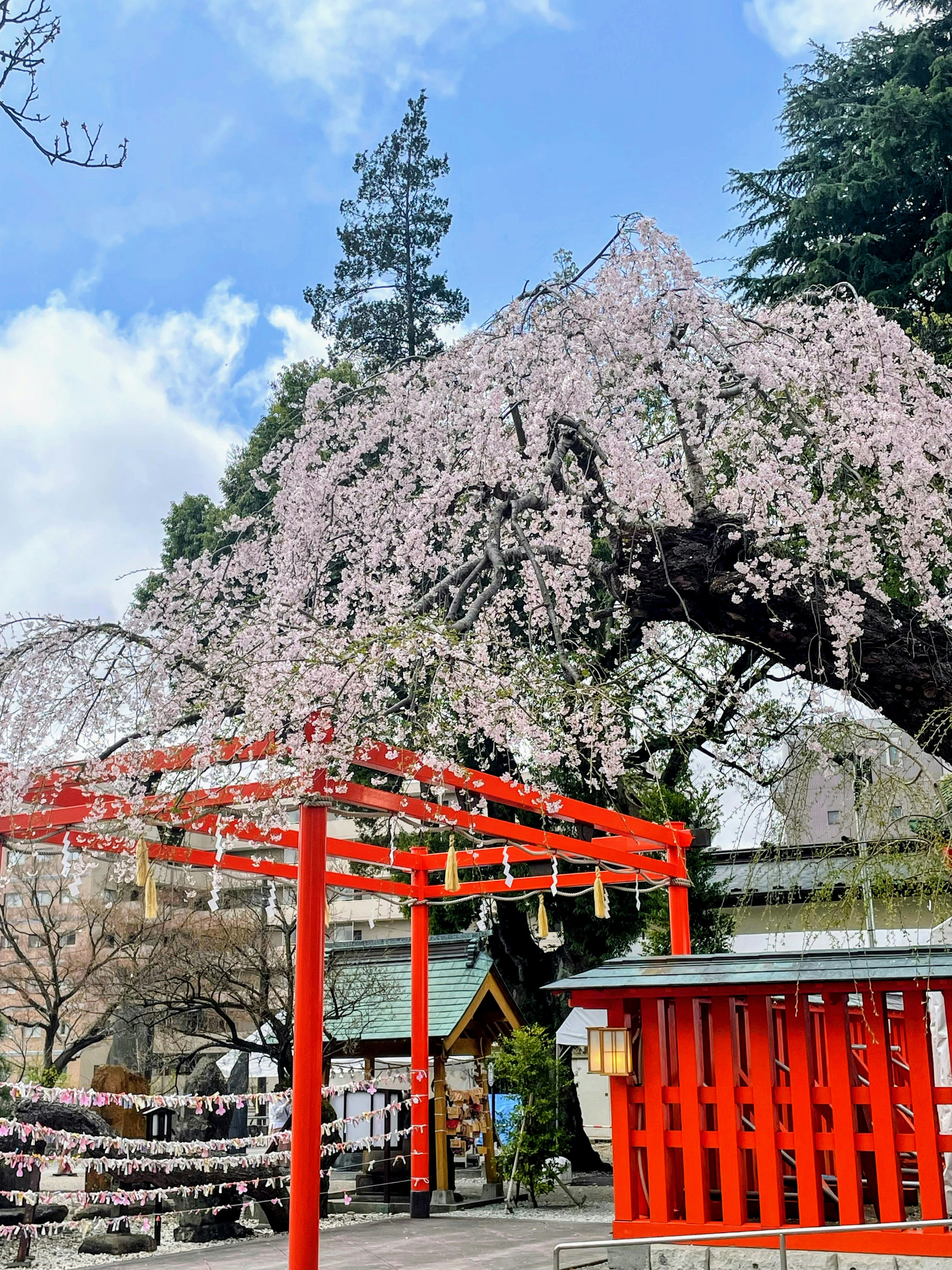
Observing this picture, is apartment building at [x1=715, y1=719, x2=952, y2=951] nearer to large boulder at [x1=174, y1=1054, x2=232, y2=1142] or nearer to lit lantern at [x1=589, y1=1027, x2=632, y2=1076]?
lit lantern at [x1=589, y1=1027, x2=632, y2=1076]

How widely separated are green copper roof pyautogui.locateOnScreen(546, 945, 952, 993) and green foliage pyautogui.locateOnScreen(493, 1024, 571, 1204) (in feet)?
Answer: 15.3

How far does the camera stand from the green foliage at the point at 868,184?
1230 centimetres

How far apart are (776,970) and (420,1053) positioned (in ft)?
19.0

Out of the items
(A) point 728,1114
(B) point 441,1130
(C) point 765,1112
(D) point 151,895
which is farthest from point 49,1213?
(C) point 765,1112

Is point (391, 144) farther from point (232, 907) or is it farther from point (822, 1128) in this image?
point (822, 1128)

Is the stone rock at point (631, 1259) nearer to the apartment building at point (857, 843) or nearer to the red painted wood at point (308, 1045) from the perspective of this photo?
the red painted wood at point (308, 1045)

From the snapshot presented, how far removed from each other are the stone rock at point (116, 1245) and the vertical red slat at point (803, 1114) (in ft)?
18.2

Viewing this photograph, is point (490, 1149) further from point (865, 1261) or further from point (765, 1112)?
point (865, 1261)

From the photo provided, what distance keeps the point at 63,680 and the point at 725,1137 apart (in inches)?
195

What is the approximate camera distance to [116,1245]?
8.68 m

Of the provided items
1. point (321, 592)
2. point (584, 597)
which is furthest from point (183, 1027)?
point (584, 597)

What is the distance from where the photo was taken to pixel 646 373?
7266 millimetres

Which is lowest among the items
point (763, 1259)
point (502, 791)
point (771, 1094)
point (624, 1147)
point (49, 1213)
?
point (49, 1213)

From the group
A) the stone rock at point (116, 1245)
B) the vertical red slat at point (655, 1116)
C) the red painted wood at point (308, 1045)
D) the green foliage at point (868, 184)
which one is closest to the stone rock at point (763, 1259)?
the vertical red slat at point (655, 1116)
